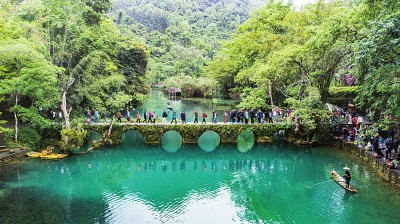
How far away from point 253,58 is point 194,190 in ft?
71.0

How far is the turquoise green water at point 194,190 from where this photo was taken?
1736 centimetres

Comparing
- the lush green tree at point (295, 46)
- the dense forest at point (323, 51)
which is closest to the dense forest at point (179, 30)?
the lush green tree at point (295, 46)

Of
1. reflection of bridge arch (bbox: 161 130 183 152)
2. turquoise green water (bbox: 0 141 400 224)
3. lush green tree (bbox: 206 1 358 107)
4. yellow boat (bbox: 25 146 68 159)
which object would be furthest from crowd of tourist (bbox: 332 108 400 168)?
yellow boat (bbox: 25 146 68 159)

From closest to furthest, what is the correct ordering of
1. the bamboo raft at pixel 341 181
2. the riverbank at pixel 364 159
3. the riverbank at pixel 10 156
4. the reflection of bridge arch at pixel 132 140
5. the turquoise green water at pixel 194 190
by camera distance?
the turquoise green water at pixel 194 190, the bamboo raft at pixel 341 181, the riverbank at pixel 364 159, the riverbank at pixel 10 156, the reflection of bridge arch at pixel 132 140

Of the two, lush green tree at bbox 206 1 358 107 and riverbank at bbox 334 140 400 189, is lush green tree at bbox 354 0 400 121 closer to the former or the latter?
riverbank at bbox 334 140 400 189

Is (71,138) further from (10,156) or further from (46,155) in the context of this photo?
(10,156)

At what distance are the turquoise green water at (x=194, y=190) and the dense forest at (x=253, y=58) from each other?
4.46 meters

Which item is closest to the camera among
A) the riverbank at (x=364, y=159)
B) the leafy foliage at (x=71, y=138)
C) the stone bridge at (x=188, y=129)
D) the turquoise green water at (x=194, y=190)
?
the turquoise green water at (x=194, y=190)

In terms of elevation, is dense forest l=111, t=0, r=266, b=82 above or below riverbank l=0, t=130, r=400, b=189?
above

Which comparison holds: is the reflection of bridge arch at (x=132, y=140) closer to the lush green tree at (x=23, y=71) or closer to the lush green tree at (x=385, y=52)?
the lush green tree at (x=23, y=71)

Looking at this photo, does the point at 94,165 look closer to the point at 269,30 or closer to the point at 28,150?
the point at 28,150

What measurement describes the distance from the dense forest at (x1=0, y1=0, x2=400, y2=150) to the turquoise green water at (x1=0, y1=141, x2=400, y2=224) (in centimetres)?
446

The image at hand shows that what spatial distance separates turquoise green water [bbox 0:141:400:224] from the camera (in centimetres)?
1736

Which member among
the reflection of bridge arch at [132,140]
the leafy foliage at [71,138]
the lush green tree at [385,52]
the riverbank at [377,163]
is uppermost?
the lush green tree at [385,52]
